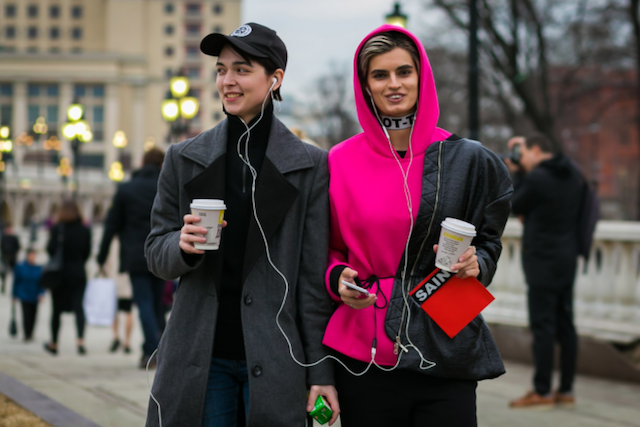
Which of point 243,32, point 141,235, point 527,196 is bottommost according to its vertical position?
point 141,235

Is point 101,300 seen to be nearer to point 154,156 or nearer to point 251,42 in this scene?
point 154,156

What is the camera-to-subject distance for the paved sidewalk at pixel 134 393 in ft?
18.1

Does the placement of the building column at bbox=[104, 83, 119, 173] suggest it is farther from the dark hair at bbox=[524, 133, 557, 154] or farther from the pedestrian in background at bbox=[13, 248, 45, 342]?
the dark hair at bbox=[524, 133, 557, 154]

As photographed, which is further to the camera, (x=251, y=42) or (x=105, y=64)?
(x=105, y=64)

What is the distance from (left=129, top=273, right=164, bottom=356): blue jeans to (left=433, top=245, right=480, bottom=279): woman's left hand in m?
5.63

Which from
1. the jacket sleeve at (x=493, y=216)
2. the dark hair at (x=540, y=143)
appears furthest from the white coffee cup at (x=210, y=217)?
the dark hair at (x=540, y=143)

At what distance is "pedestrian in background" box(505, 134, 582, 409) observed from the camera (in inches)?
253

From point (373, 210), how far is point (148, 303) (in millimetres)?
→ 5570

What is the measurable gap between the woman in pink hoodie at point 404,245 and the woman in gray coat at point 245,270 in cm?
12

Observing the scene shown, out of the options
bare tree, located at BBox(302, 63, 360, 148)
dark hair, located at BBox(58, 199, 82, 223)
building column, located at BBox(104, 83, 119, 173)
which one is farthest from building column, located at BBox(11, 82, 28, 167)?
dark hair, located at BBox(58, 199, 82, 223)

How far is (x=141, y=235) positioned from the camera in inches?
313

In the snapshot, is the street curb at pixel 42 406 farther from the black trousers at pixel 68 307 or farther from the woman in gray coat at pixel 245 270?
the black trousers at pixel 68 307

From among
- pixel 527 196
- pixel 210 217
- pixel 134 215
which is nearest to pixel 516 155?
pixel 527 196

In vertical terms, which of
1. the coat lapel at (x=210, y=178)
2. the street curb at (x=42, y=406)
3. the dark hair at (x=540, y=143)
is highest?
the dark hair at (x=540, y=143)
